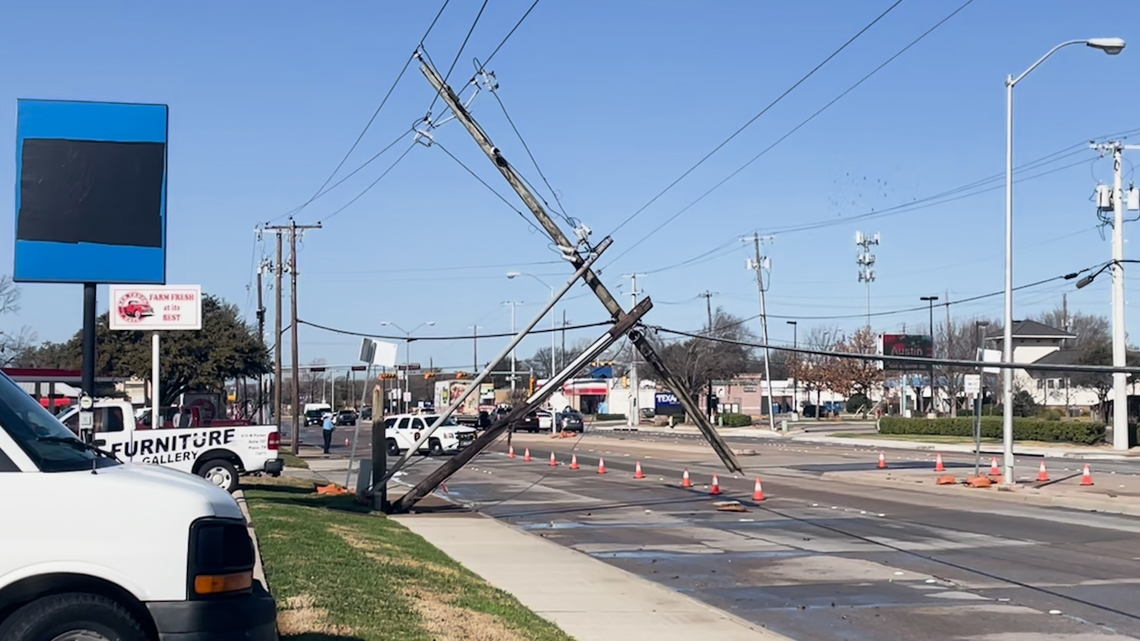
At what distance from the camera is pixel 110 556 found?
5344 millimetres

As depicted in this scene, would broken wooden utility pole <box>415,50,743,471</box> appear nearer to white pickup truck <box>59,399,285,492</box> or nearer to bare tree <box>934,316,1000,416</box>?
white pickup truck <box>59,399,285,492</box>

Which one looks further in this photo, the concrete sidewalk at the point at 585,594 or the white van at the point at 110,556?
the concrete sidewalk at the point at 585,594

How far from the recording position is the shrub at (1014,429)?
5106cm

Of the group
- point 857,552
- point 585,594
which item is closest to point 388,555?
point 585,594

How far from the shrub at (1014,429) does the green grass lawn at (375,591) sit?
139ft

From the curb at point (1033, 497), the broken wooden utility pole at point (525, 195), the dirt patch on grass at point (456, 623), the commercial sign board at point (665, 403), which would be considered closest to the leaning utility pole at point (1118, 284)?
the curb at point (1033, 497)

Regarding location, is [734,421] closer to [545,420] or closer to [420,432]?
[545,420]

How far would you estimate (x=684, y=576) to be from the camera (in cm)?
1440

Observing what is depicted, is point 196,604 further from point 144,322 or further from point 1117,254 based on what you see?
point 1117,254

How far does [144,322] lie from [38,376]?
13705 mm

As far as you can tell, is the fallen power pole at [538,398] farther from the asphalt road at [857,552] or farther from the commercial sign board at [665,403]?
the commercial sign board at [665,403]

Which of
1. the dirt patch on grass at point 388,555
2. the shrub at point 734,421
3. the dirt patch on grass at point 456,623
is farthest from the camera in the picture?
the shrub at point 734,421

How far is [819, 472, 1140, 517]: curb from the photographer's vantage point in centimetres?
2284

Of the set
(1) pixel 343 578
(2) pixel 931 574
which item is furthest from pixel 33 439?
(2) pixel 931 574
